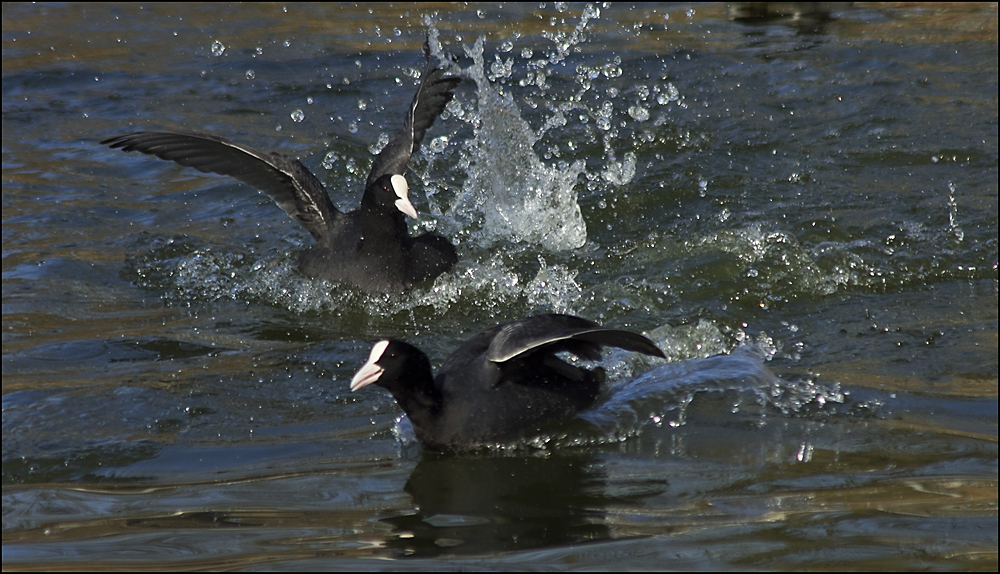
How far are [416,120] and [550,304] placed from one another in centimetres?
154

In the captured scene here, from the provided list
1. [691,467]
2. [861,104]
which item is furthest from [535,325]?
[861,104]

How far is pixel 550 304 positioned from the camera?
4.48 meters

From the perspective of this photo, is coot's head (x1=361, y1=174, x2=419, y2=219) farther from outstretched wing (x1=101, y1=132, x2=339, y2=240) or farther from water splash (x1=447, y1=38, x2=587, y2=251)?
water splash (x1=447, y1=38, x2=587, y2=251)

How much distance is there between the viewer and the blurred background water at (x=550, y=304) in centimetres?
281

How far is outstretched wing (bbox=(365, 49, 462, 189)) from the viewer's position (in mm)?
5176

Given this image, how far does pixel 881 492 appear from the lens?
2.86m

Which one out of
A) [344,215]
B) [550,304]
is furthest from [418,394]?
[344,215]

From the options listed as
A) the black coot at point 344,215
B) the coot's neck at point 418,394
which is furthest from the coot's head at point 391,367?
the black coot at point 344,215

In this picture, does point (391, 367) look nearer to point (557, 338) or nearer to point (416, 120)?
point (557, 338)

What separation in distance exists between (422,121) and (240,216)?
1.31 meters

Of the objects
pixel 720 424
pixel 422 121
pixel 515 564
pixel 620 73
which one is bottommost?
pixel 515 564

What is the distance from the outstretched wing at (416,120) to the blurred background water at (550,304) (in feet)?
1.29

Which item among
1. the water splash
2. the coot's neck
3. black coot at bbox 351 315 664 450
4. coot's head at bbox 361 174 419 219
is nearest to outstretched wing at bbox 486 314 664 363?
black coot at bbox 351 315 664 450

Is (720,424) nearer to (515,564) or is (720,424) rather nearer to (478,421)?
(478,421)
